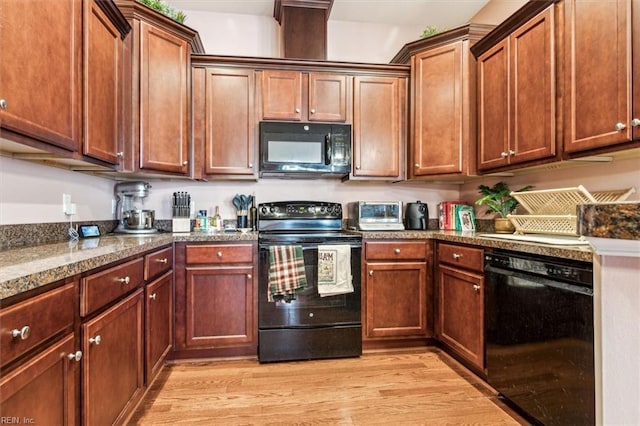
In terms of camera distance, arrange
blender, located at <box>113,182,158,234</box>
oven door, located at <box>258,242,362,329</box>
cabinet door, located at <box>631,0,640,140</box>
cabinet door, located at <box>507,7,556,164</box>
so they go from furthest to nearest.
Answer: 1. blender, located at <box>113,182,158,234</box>
2. oven door, located at <box>258,242,362,329</box>
3. cabinet door, located at <box>507,7,556,164</box>
4. cabinet door, located at <box>631,0,640,140</box>

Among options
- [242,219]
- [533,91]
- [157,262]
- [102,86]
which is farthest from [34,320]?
[533,91]

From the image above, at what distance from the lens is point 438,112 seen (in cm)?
256

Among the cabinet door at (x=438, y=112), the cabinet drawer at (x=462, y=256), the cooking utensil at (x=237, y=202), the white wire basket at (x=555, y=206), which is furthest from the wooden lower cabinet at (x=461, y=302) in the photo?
the cooking utensil at (x=237, y=202)

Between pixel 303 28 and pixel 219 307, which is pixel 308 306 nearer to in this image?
pixel 219 307

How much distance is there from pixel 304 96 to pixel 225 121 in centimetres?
69

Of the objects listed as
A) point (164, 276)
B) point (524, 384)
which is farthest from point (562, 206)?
point (164, 276)

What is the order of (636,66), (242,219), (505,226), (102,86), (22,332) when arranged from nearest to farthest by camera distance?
(22,332)
(636,66)
(102,86)
(505,226)
(242,219)

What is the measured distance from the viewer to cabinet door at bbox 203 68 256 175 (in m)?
2.52

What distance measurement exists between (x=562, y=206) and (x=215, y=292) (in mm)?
2319

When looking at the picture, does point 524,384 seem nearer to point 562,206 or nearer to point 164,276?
point 562,206

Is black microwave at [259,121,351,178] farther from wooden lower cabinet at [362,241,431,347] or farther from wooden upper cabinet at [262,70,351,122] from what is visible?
wooden lower cabinet at [362,241,431,347]

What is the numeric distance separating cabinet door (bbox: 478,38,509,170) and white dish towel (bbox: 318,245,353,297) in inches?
51.7

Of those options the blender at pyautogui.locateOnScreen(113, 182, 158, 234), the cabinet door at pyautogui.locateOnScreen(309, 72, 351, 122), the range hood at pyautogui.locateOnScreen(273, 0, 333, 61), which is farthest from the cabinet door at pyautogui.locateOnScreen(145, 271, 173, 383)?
the range hood at pyautogui.locateOnScreen(273, 0, 333, 61)

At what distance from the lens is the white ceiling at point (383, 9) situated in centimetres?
278
